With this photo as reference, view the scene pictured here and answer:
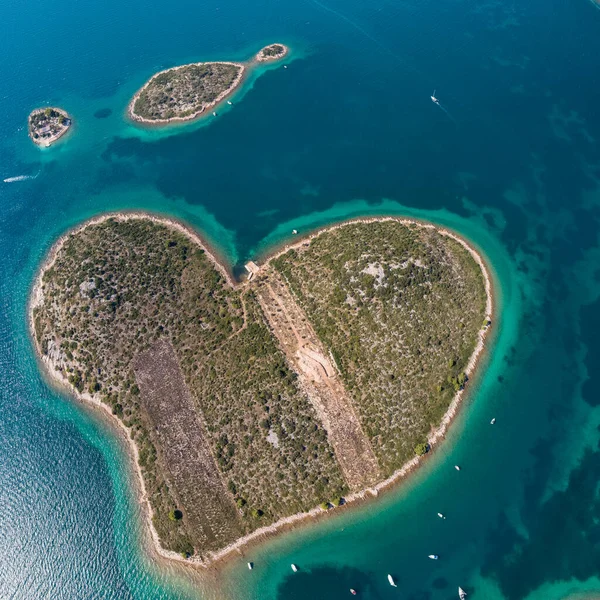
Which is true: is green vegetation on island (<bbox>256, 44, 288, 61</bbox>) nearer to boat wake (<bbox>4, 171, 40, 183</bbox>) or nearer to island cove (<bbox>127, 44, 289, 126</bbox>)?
island cove (<bbox>127, 44, 289, 126</bbox>)

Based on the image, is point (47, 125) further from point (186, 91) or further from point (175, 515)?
point (175, 515)

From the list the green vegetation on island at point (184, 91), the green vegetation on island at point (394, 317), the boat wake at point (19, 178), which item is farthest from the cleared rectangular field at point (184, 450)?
the green vegetation on island at point (184, 91)

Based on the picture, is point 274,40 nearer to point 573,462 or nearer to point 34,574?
point 573,462

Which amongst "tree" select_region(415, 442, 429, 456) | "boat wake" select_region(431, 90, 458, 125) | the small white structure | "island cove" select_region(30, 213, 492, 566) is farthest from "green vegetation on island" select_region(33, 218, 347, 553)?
"boat wake" select_region(431, 90, 458, 125)

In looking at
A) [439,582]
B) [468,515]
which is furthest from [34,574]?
[468,515]

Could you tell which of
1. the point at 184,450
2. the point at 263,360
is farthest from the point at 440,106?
the point at 184,450
